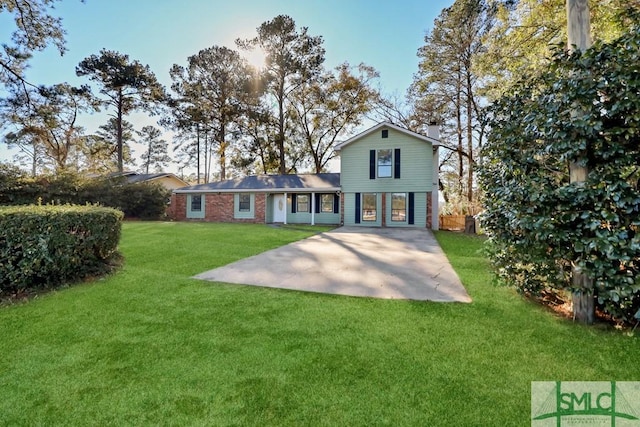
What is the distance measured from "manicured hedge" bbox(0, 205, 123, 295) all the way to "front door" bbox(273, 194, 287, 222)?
1345 centimetres

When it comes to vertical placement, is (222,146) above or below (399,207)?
above

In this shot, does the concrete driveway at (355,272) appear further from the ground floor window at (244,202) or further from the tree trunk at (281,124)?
the tree trunk at (281,124)

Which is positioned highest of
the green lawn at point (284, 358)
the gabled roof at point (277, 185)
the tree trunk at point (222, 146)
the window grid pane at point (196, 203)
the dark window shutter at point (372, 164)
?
the tree trunk at point (222, 146)

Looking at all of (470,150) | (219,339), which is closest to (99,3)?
(219,339)

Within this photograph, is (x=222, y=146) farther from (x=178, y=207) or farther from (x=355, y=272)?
(x=355, y=272)

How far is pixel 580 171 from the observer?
3.66 m

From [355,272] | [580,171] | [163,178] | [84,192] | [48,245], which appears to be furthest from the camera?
[163,178]

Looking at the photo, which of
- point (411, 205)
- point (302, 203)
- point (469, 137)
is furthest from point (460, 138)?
point (302, 203)

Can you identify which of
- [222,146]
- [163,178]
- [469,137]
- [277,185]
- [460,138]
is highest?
[222,146]

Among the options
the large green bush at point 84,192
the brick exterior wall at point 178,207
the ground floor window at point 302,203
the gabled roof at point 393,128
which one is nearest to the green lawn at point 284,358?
the large green bush at point 84,192

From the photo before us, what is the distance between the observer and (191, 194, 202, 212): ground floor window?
20609mm

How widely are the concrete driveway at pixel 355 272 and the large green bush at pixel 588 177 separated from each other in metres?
1.44

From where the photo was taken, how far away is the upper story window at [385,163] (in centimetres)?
1661

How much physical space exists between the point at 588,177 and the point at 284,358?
380cm
